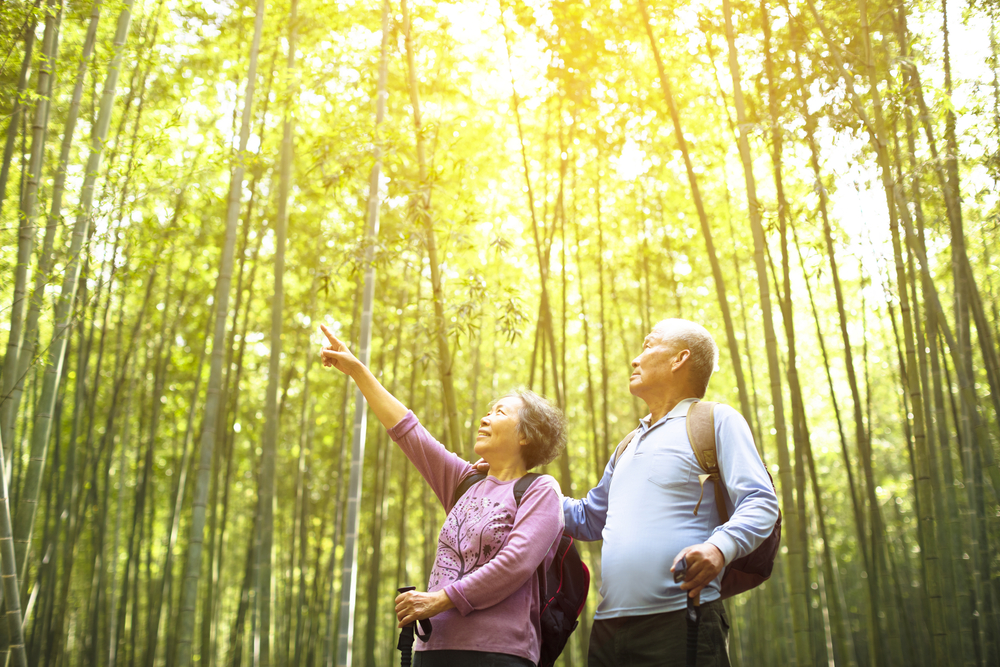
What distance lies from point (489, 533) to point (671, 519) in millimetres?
402

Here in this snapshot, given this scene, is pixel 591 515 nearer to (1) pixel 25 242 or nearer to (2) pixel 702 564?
(2) pixel 702 564

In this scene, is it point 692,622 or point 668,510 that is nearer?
point 692,622

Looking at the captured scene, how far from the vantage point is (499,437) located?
5.47 feet

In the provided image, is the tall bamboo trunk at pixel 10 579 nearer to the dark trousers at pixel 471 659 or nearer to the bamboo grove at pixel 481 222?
the bamboo grove at pixel 481 222

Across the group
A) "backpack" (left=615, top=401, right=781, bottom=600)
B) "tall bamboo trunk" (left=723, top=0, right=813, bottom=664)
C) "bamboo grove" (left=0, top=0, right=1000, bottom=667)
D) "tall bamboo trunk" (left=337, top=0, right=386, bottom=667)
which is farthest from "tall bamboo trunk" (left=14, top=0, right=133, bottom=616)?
"tall bamboo trunk" (left=723, top=0, right=813, bottom=664)

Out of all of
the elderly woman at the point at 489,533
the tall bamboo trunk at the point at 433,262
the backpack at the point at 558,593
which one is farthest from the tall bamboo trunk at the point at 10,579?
the backpack at the point at 558,593

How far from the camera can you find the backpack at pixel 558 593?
159 centimetres

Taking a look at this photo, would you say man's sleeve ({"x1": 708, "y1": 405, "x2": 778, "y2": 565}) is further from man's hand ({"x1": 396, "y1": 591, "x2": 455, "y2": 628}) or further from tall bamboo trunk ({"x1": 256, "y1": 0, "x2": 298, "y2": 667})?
tall bamboo trunk ({"x1": 256, "y1": 0, "x2": 298, "y2": 667})

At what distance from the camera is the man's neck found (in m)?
1.59

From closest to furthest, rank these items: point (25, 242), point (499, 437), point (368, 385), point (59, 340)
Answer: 1. point (499, 437)
2. point (368, 385)
3. point (25, 242)
4. point (59, 340)

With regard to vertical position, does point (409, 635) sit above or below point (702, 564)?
below

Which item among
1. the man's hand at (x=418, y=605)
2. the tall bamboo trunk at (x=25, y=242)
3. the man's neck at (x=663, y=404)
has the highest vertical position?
the tall bamboo trunk at (x=25, y=242)

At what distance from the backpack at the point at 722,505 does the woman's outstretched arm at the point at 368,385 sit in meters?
0.72

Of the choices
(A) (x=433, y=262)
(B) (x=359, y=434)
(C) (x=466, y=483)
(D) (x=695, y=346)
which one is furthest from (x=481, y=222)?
(D) (x=695, y=346)
